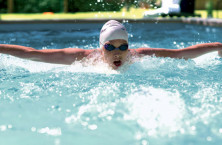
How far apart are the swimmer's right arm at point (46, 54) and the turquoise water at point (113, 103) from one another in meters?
0.17

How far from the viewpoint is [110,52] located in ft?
12.4

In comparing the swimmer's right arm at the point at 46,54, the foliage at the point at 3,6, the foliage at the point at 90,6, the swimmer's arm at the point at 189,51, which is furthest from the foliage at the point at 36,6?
the swimmer's arm at the point at 189,51

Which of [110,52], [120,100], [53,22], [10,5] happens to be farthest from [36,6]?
[120,100]

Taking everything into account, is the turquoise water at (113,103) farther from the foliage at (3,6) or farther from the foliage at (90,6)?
the foliage at (3,6)

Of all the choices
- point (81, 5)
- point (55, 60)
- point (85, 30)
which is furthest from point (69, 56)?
point (81, 5)

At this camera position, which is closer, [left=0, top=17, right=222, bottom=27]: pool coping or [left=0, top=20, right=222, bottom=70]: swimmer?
[left=0, top=20, right=222, bottom=70]: swimmer

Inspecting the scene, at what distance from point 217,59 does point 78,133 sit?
3.41 metres

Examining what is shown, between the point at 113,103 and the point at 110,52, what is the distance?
102cm

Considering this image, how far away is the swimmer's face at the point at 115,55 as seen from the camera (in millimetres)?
3776

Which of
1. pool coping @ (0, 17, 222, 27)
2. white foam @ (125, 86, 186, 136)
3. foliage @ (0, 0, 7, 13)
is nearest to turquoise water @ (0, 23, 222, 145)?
white foam @ (125, 86, 186, 136)

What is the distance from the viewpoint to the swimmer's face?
3.78 metres

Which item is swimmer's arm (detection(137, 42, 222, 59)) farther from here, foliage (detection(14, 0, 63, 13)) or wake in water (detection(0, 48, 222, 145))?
foliage (detection(14, 0, 63, 13))

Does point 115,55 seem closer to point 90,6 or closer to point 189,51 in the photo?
point 189,51

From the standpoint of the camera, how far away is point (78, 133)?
2430 millimetres
